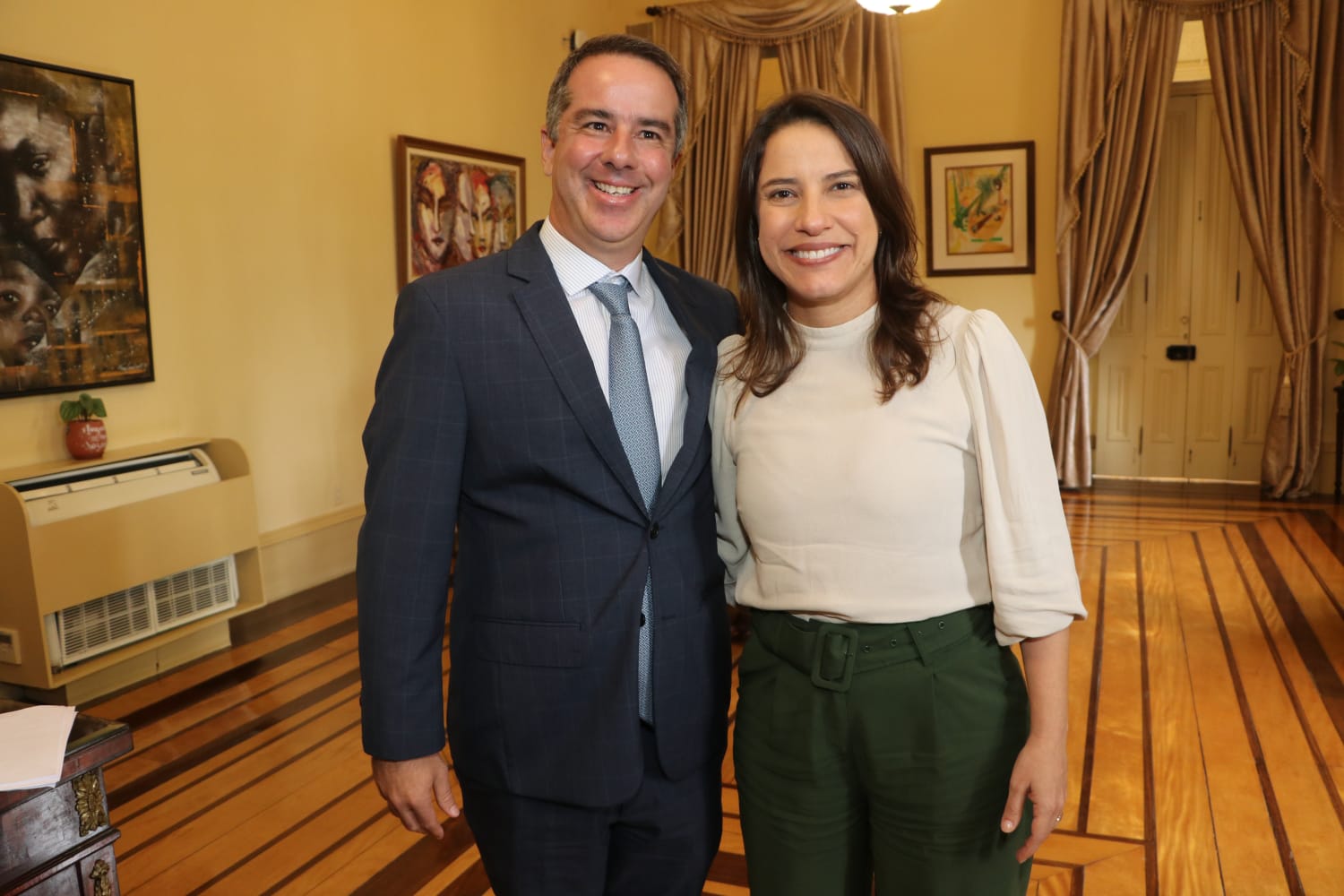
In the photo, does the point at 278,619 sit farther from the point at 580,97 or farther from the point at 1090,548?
the point at 1090,548

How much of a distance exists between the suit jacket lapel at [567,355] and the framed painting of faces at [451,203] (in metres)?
4.70

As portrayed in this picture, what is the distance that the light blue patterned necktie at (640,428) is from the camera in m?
1.64

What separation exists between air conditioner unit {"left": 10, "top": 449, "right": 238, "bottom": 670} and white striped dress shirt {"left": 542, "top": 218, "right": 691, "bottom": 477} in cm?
295

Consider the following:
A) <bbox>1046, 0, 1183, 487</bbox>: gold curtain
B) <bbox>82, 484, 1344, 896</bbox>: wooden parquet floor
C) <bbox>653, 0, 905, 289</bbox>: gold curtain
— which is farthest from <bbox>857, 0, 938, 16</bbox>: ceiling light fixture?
<bbox>82, 484, 1344, 896</bbox>: wooden parquet floor

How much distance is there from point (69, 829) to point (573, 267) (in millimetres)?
1034

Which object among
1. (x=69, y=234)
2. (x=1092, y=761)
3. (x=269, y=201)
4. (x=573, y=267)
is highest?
(x=269, y=201)

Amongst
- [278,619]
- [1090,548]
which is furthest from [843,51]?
[278,619]

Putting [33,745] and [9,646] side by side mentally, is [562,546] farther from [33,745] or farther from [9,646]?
[9,646]

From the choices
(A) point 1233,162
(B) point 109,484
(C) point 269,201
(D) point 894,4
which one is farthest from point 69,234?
(A) point 1233,162

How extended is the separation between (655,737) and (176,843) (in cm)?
206

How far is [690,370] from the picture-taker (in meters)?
1.71

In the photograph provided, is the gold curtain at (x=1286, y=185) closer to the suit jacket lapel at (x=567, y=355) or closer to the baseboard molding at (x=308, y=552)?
the baseboard molding at (x=308, y=552)

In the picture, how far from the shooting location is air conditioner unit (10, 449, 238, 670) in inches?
153

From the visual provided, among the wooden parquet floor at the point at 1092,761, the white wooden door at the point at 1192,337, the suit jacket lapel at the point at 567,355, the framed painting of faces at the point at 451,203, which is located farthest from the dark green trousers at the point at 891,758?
the white wooden door at the point at 1192,337
